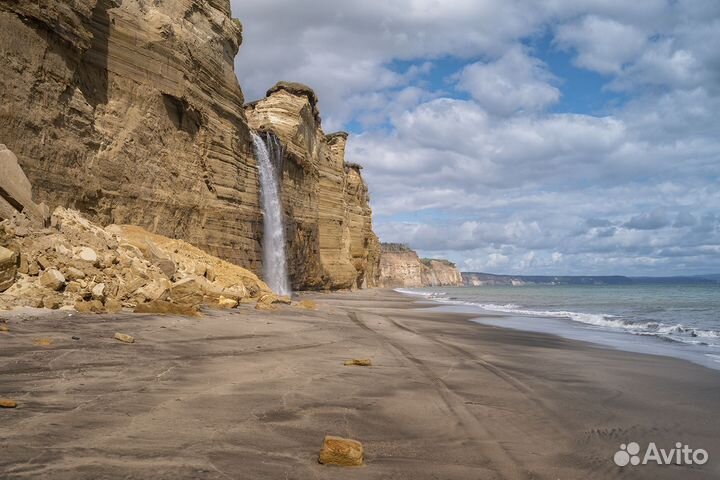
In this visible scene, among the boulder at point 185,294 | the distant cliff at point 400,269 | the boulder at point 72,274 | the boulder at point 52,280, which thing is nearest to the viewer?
the boulder at point 52,280

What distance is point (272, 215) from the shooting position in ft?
107

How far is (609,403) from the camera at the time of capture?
5.92 m

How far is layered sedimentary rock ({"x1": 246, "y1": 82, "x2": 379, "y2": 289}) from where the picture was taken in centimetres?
3778

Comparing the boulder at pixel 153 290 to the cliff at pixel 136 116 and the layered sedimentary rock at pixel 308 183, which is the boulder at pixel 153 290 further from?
the layered sedimentary rock at pixel 308 183

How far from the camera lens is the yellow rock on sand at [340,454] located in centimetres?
336

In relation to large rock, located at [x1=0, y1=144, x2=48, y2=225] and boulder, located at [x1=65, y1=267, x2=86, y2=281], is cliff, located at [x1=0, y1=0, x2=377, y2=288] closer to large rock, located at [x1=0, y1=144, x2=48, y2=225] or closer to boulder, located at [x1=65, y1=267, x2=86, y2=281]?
large rock, located at [x1=0, y1=144, x2=48, y2=225]

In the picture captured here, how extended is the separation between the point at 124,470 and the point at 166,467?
0.24 metres

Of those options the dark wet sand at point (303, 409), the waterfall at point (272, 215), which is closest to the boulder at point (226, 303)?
the dark wet sand at point (303, 409)

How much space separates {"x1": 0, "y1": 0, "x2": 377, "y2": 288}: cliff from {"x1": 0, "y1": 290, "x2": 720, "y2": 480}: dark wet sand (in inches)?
335

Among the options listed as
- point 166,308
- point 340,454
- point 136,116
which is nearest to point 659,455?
point 340,454

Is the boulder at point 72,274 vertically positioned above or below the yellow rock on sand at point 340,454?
above

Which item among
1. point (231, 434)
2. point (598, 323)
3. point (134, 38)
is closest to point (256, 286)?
point (134, 38)

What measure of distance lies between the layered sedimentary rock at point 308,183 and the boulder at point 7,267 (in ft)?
85.9

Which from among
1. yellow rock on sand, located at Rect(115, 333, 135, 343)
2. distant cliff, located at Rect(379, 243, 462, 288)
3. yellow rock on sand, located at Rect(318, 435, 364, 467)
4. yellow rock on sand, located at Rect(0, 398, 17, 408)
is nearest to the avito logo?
yellow rock on sand, located at Rect(318, 435, 364, 467)
